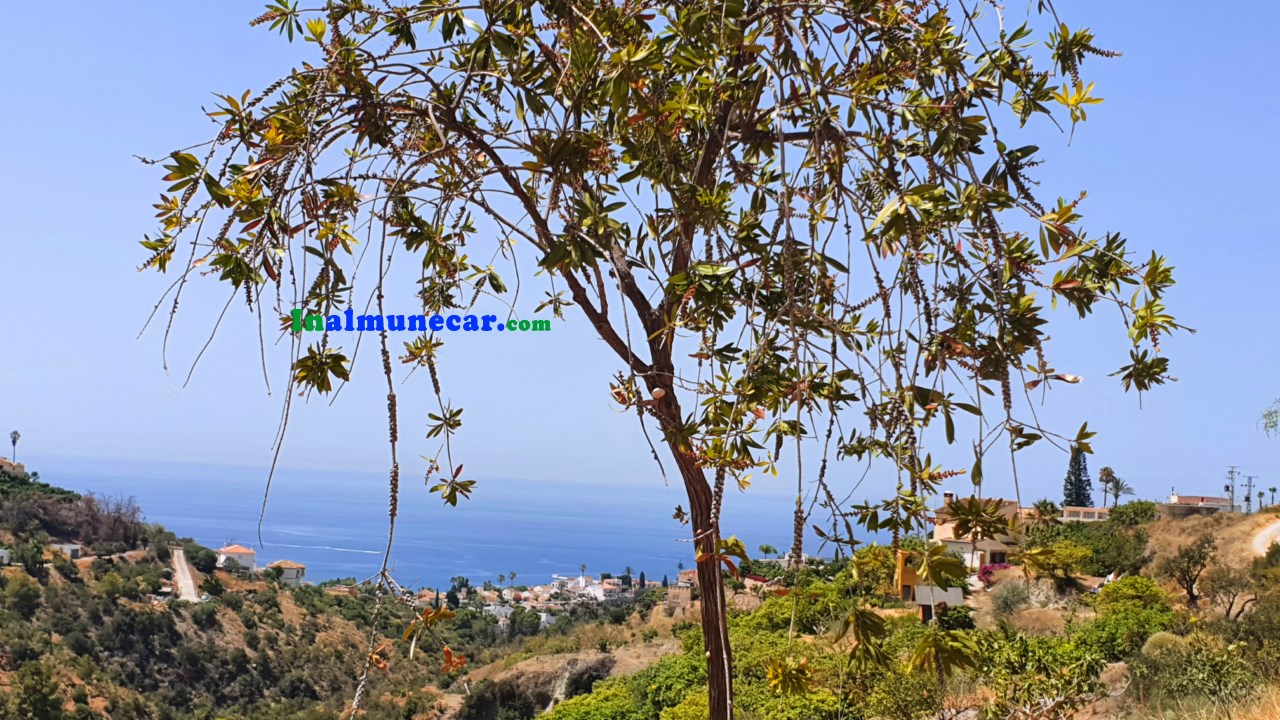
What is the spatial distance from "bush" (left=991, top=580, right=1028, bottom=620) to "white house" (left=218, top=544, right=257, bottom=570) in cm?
2619

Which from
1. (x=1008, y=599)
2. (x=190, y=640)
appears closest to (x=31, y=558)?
(x=190, y=640)

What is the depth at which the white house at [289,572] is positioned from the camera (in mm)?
30422

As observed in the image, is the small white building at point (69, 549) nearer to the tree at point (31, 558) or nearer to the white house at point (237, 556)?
the tree at point (31, 558)

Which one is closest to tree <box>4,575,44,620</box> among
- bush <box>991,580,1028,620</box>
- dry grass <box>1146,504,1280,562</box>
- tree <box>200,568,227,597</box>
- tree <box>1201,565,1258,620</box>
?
tree <box>200,568,227,597</box>

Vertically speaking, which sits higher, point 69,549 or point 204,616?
point 69,549

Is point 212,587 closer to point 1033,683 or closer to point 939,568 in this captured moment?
point 1033,683

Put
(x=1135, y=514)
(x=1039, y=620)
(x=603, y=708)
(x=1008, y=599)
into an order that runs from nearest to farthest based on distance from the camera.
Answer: (x=603, y=708), (x=1039, y=620), (x=1008, y=599), (x=1135, y=514)

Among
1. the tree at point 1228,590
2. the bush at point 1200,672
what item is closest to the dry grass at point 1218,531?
the tree at point 1228,590

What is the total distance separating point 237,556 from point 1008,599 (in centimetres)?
3006

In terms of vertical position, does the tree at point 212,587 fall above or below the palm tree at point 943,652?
below

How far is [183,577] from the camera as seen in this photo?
92.7 ft

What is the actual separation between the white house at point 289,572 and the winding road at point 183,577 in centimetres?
258

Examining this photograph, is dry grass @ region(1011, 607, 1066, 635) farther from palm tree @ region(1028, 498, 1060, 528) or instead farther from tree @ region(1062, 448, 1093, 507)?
tree @ region(1062, 448, 1093, 507)

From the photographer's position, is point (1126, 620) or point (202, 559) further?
point (202, 559)
